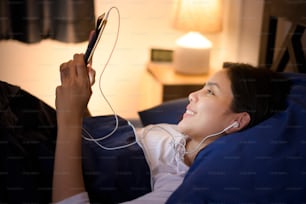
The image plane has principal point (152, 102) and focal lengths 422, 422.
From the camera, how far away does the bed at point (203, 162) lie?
688mm

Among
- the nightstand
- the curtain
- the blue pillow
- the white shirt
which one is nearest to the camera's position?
the blue pillow

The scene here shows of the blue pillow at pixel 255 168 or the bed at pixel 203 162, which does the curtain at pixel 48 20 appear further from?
the blue pillow at pixel 255 168

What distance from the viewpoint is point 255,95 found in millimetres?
824

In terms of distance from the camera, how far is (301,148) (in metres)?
0.73

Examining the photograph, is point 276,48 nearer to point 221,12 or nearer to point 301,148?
point 221,12

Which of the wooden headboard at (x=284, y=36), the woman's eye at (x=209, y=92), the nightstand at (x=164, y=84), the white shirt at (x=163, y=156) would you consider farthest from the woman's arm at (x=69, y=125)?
the nightstand at (x=164, y=84)

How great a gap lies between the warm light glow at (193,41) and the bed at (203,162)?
30.6 inches

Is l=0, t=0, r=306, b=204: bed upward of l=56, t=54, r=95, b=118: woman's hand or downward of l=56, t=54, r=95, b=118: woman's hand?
downward

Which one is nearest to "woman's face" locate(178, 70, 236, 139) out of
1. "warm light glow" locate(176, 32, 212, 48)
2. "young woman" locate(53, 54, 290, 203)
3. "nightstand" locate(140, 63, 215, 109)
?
"young woman" locate(53, 54, 290, 203)

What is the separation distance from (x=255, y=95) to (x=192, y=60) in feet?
2.72

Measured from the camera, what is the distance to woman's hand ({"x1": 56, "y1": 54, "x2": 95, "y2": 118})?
706 mm

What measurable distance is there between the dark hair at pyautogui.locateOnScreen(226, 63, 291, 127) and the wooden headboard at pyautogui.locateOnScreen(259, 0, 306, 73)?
312 millimetres

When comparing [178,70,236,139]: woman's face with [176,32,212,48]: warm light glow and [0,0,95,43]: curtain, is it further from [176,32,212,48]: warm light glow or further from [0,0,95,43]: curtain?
[176,32,212,48]: warm light glow

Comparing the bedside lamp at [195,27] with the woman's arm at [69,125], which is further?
the bedside lamp at [195,27]
